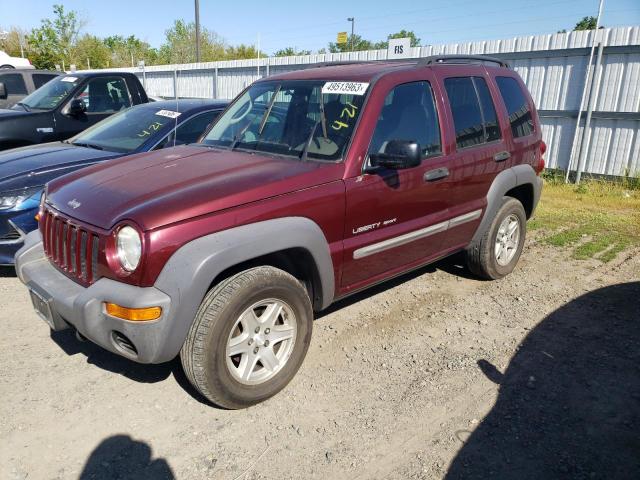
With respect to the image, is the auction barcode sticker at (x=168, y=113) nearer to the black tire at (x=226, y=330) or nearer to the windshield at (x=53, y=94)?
the windshield at (x=53, y=94)

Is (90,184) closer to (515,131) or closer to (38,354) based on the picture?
(38,354)

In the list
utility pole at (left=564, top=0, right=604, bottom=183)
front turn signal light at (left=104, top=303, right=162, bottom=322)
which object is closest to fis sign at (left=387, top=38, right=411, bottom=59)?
utility pole at (left=564, top=0, right=604, bottom=183)

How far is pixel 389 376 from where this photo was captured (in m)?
3.43

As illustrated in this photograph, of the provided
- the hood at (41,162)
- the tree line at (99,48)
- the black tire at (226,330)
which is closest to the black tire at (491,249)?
the black tire at (226,330)

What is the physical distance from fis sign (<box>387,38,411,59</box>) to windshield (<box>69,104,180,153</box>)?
7432 mm

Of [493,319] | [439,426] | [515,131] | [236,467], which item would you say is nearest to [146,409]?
[236,467]

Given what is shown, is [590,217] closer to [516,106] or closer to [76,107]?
[516,106]

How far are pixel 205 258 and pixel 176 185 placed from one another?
0.63 m

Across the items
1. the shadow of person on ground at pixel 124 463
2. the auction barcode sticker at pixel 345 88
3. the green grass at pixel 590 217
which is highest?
the auction barcode sticker at pixel 345 88

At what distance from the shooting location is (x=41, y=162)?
16.2ft

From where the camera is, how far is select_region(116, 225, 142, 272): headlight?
8.60 feet

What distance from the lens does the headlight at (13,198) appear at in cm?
449

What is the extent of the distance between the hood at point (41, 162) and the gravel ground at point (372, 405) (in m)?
1.06

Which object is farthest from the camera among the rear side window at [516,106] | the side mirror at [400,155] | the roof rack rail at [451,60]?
the rear side window at [516,106]
